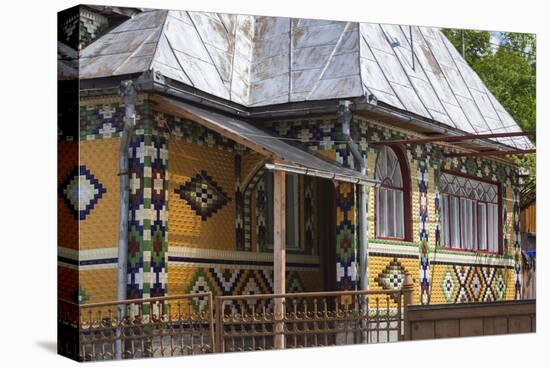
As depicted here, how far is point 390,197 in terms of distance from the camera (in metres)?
16.6

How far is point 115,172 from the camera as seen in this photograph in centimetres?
1377

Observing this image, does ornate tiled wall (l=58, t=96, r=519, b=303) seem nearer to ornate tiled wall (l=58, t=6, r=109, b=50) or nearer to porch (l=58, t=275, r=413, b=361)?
porch (l=58, t=275, r=413, b=361)

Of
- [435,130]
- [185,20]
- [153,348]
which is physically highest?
[185,20]

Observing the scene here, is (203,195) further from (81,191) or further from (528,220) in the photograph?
(528,220)

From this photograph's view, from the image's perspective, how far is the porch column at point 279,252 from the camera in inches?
576

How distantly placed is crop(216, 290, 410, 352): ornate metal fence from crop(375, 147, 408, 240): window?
109 centimetres

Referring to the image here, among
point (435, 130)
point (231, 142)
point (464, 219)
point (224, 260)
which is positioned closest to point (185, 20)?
point (231, 142)

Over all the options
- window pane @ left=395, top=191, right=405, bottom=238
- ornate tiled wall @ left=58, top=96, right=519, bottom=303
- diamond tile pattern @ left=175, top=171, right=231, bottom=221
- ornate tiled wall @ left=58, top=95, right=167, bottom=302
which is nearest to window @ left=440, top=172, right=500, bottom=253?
ornate tiled wall @ left=58, top=96, right=519, bottom=303

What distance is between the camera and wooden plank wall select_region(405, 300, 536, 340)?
1558 cm

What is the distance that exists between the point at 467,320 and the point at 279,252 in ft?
9.07

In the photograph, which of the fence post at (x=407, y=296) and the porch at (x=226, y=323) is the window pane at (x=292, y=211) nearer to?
the porch at (x=226, y=323)

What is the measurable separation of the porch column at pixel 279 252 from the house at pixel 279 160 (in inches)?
0.7

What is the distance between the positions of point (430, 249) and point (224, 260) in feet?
11.1

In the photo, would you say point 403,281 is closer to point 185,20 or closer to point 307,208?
point 307,208
